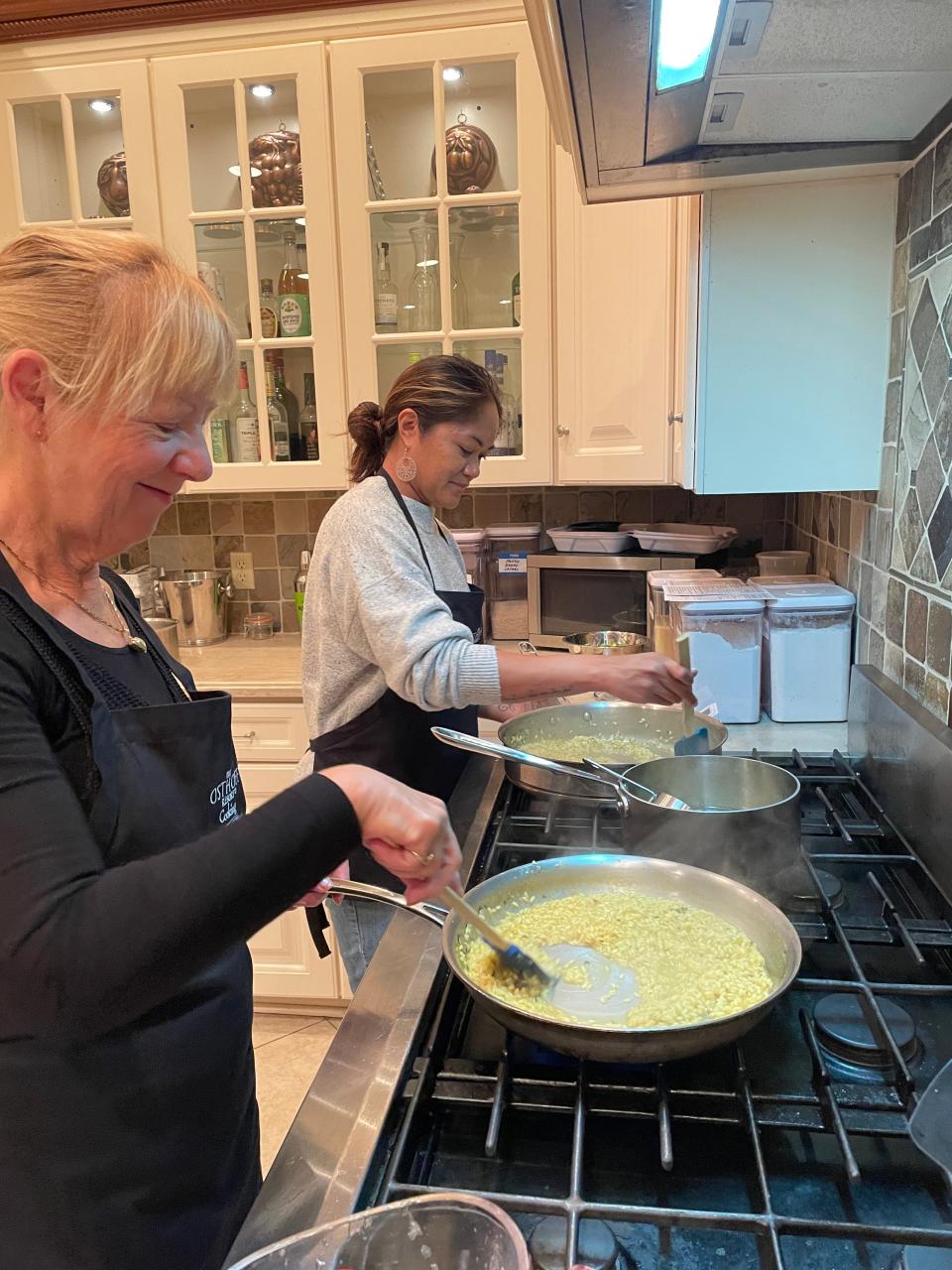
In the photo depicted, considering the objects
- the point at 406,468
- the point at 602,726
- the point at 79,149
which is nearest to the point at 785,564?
the point at 602,726

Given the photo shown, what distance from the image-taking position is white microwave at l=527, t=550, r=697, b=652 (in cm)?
226

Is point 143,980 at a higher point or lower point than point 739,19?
lower

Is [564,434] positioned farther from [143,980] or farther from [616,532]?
[143,980]

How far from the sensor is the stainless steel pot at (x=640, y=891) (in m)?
0.64

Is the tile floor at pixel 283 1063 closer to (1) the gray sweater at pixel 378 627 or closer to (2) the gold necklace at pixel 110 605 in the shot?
(1) the gray sweater at pixel 378 627

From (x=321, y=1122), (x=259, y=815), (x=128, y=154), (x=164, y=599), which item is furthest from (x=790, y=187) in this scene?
(x=164, y=599)

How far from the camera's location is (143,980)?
0.54m

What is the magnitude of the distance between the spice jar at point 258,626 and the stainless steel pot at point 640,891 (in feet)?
6.07

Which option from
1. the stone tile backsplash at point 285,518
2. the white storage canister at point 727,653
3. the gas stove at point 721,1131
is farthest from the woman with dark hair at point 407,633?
the stone tile backsplash at point 285,518

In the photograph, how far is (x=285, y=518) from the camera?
2.72 metres

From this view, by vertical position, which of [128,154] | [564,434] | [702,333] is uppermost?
[128,154]

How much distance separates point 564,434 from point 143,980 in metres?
1.88

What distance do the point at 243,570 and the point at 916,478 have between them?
6.51 ft

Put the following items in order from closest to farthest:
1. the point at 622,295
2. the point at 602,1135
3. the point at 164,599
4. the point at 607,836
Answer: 1. the point at 602,1135
2. the point at 607,836
3. the point at 622,295
4. the point at 164,599
